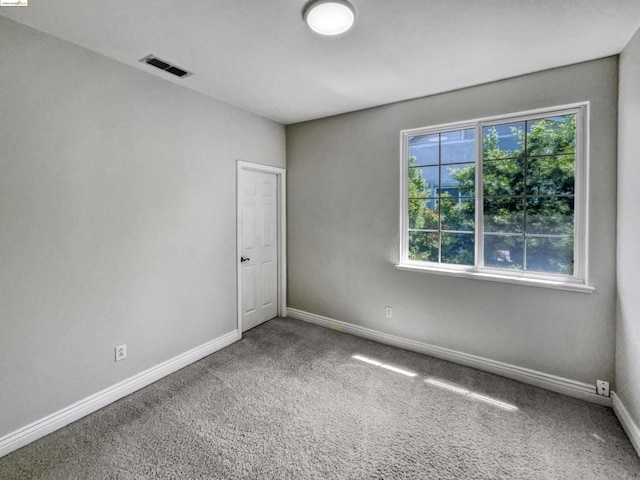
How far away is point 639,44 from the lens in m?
1.87

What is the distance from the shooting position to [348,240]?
3619 mm

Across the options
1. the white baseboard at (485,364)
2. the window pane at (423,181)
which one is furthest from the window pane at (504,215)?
the white baseboard at (485,364)

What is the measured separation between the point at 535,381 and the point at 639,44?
8.16 ft

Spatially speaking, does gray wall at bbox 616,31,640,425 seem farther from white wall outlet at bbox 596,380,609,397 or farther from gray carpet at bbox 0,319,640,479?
gray carpet at bbox 0,319,640,479

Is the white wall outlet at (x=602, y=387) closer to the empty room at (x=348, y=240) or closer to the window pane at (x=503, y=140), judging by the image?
the empty room at (x=348, y=240)

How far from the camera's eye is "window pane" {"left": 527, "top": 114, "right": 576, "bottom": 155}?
2459 mm

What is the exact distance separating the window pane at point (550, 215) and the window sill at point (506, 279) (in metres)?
0.41

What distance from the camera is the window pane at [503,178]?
265cm

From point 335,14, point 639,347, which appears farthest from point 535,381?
point 335,14

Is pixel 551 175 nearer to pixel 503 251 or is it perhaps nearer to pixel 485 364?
pixel 503 251

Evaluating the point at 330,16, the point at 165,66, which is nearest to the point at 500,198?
the point at 330,16

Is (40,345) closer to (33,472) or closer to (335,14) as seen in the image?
(33,472)

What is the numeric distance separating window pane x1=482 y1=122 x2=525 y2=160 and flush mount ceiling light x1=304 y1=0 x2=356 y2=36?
1.68 meters

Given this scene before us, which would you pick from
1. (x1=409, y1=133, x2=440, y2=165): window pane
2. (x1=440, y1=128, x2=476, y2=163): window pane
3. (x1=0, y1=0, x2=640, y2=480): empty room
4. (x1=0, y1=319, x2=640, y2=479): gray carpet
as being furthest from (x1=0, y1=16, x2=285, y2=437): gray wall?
(x1=440, y1=128, x2=476, y2=163): window pane
